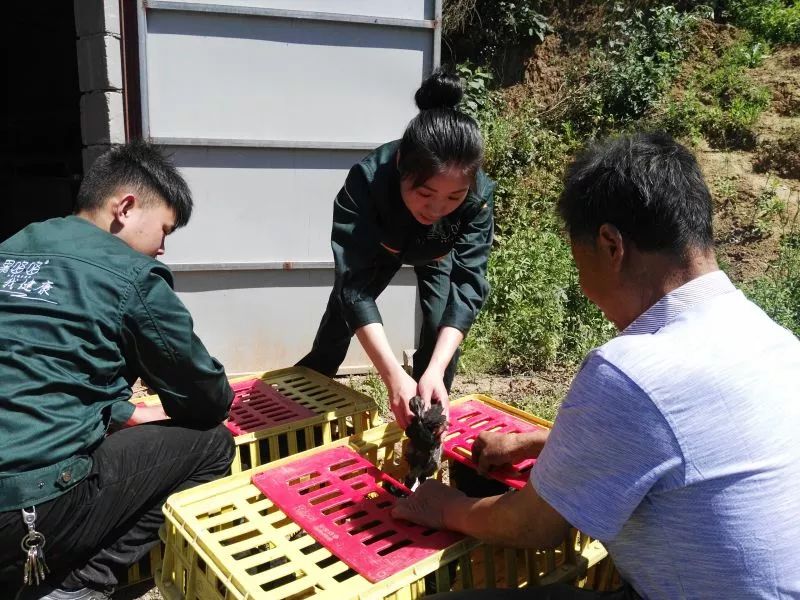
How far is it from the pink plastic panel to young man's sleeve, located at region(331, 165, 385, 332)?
461 millimetres

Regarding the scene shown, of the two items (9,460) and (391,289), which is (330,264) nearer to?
(391,289)

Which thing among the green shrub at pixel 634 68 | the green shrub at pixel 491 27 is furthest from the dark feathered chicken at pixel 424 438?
the green shrub at pixel 491 27

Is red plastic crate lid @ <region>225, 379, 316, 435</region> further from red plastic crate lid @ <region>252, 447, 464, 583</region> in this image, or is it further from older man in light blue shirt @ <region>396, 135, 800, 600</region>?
older man in light blue shirt @ <region>396, 135, 800, 600</region>

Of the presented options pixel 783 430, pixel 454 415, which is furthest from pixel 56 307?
pixel 783 430

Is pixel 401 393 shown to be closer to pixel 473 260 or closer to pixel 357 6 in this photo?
pixel 473 260

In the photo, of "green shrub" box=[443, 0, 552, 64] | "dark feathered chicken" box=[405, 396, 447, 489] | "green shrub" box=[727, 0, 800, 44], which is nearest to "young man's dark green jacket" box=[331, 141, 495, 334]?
"dark feathered chicken" box=[405, 396, 447, 489]

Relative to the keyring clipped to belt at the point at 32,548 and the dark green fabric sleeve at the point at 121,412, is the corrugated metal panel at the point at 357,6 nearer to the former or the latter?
the dark green fabric sleeve at the point at 121,412

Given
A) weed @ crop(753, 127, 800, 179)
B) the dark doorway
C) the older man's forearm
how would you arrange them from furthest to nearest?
the dark doorway < weed @ crop(753, 127, 800, 179) < the older man's forearm

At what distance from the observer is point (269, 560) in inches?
57.7

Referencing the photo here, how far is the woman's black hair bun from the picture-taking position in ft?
7.20

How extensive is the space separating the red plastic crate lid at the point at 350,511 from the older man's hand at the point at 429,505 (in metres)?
0.03

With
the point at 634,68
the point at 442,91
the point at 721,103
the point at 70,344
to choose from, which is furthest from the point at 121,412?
the point at 721,103

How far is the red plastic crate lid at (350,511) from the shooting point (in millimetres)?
1491

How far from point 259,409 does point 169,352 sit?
2.33ft
